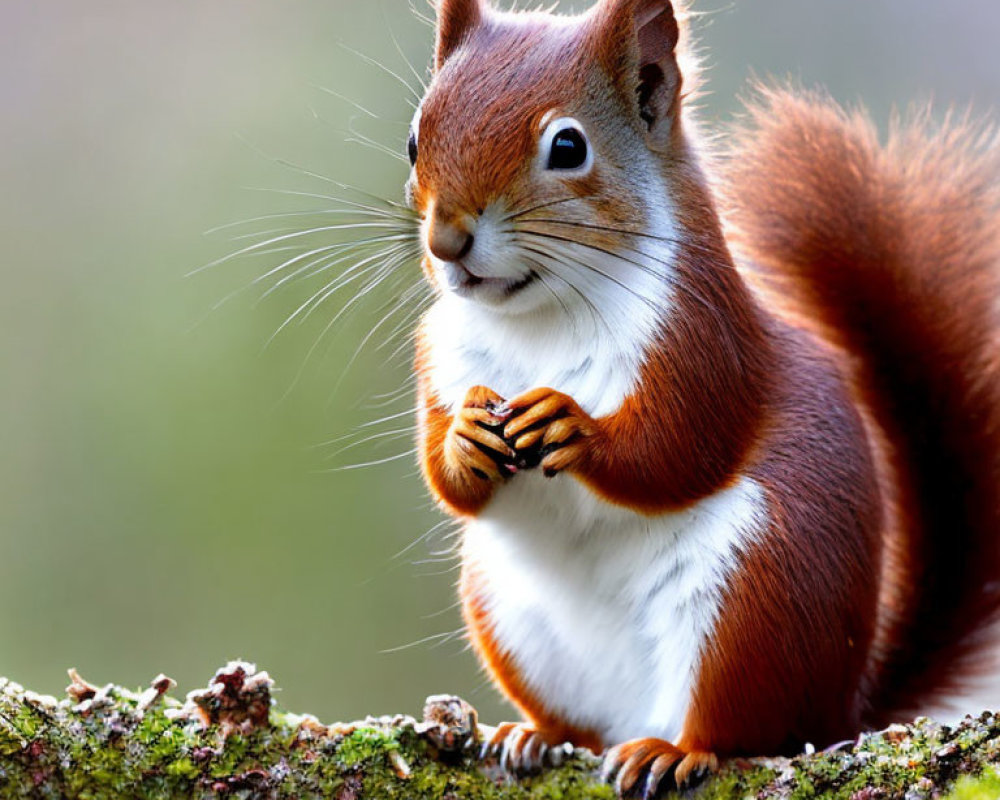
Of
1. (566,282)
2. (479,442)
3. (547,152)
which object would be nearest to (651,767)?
(479,442)

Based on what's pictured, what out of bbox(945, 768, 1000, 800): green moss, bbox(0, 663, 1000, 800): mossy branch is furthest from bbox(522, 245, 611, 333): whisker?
bbox(945, 768, 1000, 800): green moss

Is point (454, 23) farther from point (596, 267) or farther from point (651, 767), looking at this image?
point (651, 767)

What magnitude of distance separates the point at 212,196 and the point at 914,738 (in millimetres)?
3224

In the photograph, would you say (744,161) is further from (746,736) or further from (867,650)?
(746,736)

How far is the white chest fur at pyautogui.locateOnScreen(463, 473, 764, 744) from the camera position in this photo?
1.80 metres

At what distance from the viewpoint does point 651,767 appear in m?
1.73

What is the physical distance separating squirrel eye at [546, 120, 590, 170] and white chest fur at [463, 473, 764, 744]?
442mm

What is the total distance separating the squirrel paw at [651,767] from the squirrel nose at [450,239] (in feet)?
2.31

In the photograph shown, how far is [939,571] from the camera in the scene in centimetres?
218

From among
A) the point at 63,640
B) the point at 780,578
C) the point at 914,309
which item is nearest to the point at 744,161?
the point at 914,309

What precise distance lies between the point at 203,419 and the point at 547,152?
102 inches

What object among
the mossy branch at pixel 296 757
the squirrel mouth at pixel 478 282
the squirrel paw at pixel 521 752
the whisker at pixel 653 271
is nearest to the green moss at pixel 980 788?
the mossy branch at pixel 296 757

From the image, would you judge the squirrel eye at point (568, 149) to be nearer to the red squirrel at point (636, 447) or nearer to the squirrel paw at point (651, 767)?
the red squirrel at point (636, 447)

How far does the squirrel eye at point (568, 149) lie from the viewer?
5.66ft
